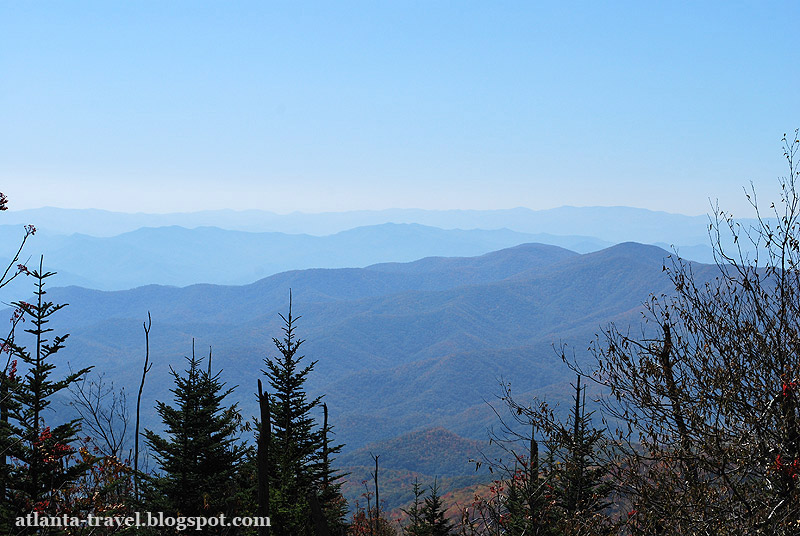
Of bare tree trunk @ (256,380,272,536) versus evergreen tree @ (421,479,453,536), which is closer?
bare tree trunk @ (256,380,272,536)

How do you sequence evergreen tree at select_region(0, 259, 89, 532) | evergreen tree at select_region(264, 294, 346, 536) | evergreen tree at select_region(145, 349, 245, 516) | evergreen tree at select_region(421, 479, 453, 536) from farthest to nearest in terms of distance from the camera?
evergreen tree at select_region(421, 479, 453, 536), evergreen tree at select_region(145, 349, 245, 516), evergreen tree at select_region(264, 294, 346, 536), evergreen tree at select_region(0, 259, 89, 532)

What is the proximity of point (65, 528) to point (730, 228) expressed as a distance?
→ 1246 cm

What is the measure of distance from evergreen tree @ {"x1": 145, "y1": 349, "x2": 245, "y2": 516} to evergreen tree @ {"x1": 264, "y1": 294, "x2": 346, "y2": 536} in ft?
5.13

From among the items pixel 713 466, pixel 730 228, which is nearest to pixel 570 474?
pixel 713 466

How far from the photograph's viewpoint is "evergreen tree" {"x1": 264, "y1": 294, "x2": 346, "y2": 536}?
42.5ft

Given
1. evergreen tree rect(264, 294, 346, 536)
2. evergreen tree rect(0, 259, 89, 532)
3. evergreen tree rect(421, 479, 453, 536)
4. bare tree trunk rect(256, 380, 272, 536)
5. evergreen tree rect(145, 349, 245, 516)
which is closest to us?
bare tree trunk rect(256, 380, 272, 536)

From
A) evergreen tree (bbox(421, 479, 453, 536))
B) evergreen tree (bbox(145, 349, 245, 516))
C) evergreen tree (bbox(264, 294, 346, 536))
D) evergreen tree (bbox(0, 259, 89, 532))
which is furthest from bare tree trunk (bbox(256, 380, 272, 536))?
evergreen tree (bbox(421, 479, 453, 536))

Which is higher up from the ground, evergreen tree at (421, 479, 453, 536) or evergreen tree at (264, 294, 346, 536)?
evergreen tree at (264, 294, 346, 536)

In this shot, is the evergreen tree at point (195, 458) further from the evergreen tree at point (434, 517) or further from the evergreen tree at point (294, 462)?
the evergreen tree at point (434, 517)

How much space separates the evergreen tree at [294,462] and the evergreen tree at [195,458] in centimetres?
156

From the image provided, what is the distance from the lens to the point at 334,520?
16.8m

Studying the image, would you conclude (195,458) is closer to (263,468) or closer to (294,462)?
(294,462)

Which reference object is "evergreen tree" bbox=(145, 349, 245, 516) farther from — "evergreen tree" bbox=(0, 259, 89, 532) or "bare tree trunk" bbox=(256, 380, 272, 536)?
"bare tree trunk" bbox=(256, 380, 272, 536)

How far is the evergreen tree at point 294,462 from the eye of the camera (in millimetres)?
12969
